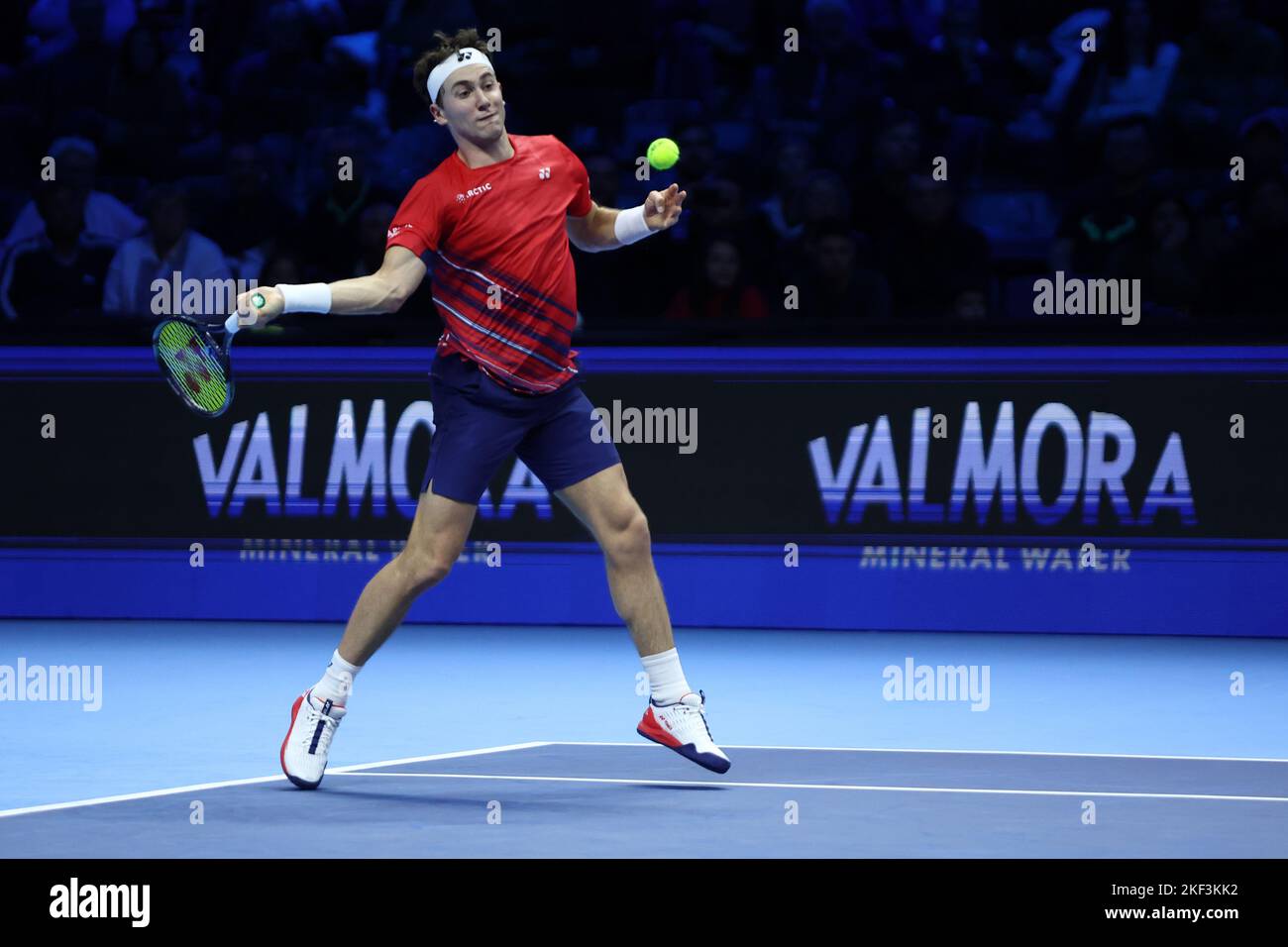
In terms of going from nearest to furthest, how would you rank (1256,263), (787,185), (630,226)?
(630,226) < (1256,263) < (787,185)

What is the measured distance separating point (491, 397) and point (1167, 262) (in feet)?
17.9

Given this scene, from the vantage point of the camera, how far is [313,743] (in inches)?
249

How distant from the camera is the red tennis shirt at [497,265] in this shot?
254 inches

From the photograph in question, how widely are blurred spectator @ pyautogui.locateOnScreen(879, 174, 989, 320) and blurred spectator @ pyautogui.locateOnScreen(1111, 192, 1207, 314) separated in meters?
0.72

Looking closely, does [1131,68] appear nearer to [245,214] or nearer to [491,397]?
[245,214]

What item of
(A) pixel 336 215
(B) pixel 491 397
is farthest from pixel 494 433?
(A) pixel 336 215

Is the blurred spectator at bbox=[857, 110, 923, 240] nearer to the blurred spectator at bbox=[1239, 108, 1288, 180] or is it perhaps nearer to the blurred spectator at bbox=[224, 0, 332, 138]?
the blurred spectator at bbox=[1239, 108, 1288, 180]

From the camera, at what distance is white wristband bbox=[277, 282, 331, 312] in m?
6.00

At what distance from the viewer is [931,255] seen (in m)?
11.1

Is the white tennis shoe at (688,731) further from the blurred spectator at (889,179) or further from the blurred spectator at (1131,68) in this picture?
the blurred spectator at (1131,68)

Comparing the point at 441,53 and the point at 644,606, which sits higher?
the point at 441,53

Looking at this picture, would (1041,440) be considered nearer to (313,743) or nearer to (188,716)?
(188,716)

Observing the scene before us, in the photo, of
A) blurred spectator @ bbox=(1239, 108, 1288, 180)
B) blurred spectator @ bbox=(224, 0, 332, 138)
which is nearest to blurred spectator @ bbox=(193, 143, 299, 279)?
blurred spectator @ bbox=(224, 0, 332, 138)
